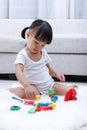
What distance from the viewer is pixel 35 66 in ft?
4.89

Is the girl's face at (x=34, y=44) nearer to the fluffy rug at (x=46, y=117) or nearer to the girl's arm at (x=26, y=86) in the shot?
the girl's arm at (x=26, y=86)

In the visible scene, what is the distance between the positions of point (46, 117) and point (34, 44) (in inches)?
20.1

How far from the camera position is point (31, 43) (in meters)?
1.43

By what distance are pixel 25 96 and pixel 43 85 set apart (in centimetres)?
17

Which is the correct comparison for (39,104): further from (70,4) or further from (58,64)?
(70,4)

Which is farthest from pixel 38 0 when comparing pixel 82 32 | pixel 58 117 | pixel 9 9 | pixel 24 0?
pixel 58 117

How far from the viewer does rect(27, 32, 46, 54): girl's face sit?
1399 mm

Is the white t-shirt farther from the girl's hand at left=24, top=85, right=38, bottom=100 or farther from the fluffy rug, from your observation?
the fluffy rug

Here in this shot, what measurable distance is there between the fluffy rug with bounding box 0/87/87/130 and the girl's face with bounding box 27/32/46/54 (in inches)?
12.9

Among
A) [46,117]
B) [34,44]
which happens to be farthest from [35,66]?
[46,117]

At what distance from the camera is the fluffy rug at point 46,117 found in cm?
93

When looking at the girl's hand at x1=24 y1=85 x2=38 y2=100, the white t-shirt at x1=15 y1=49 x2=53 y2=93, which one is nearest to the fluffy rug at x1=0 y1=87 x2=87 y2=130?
the girl's hand at x1=24 y1=85 x2=38 y2=100

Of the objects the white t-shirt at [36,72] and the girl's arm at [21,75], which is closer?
the girl's arm at [21,75]

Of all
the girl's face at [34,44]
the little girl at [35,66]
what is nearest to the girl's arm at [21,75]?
the little girl at [35,66]
